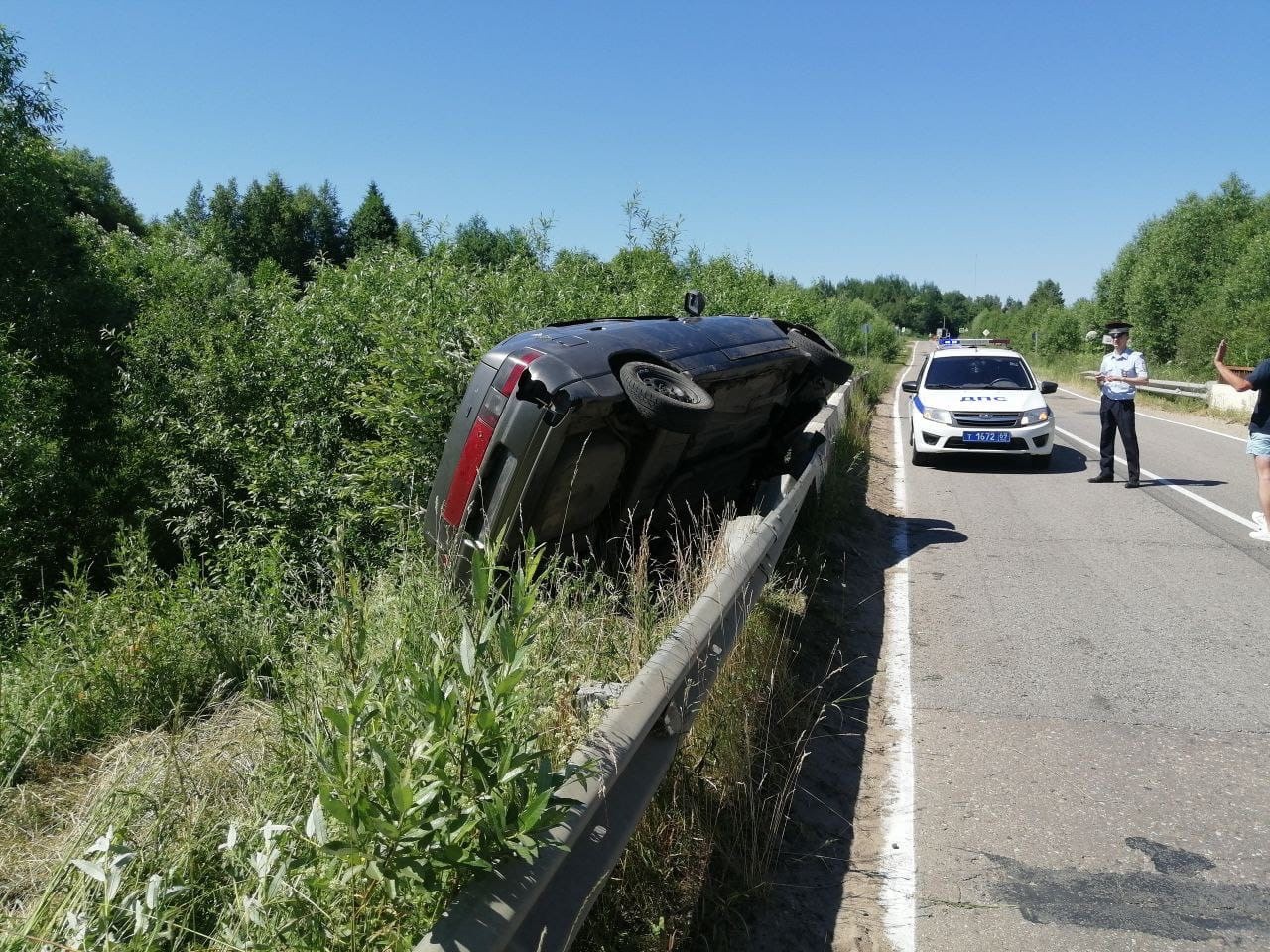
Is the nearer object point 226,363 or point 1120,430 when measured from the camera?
point 226,363

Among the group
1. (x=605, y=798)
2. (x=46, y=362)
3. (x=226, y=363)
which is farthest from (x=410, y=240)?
(x=605, y=798)

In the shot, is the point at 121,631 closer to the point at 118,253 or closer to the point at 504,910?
the point at 504,910

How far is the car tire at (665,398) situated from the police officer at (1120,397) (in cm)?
844

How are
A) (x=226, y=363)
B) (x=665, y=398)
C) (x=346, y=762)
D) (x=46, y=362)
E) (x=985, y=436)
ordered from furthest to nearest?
1. (x=46, y=362)
2. (x=985, y=436)
3. (x=226, y=363)
4. (x=665, y=398)
5. (x=346, y=762)

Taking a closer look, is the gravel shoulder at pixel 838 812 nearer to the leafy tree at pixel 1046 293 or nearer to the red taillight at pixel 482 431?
the red taillight at pixel 482 431

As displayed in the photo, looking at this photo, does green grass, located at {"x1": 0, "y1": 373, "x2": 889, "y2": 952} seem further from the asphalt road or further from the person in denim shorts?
the person in denim shorts

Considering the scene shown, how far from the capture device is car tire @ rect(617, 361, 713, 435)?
4.50m

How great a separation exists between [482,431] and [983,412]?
9.83 m

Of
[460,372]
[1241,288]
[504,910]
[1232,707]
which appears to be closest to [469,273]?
[460,372]

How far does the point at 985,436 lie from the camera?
41.1ft

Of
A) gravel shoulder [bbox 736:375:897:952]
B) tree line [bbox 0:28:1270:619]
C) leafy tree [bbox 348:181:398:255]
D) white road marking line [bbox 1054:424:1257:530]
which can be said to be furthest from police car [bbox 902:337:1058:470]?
leafy tree [bbox 348:181:398:255]

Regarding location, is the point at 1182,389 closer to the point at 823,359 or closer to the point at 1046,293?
the point at 823,359

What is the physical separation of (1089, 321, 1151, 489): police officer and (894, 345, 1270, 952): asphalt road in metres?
2.22

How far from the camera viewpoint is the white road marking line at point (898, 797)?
3035 mm
